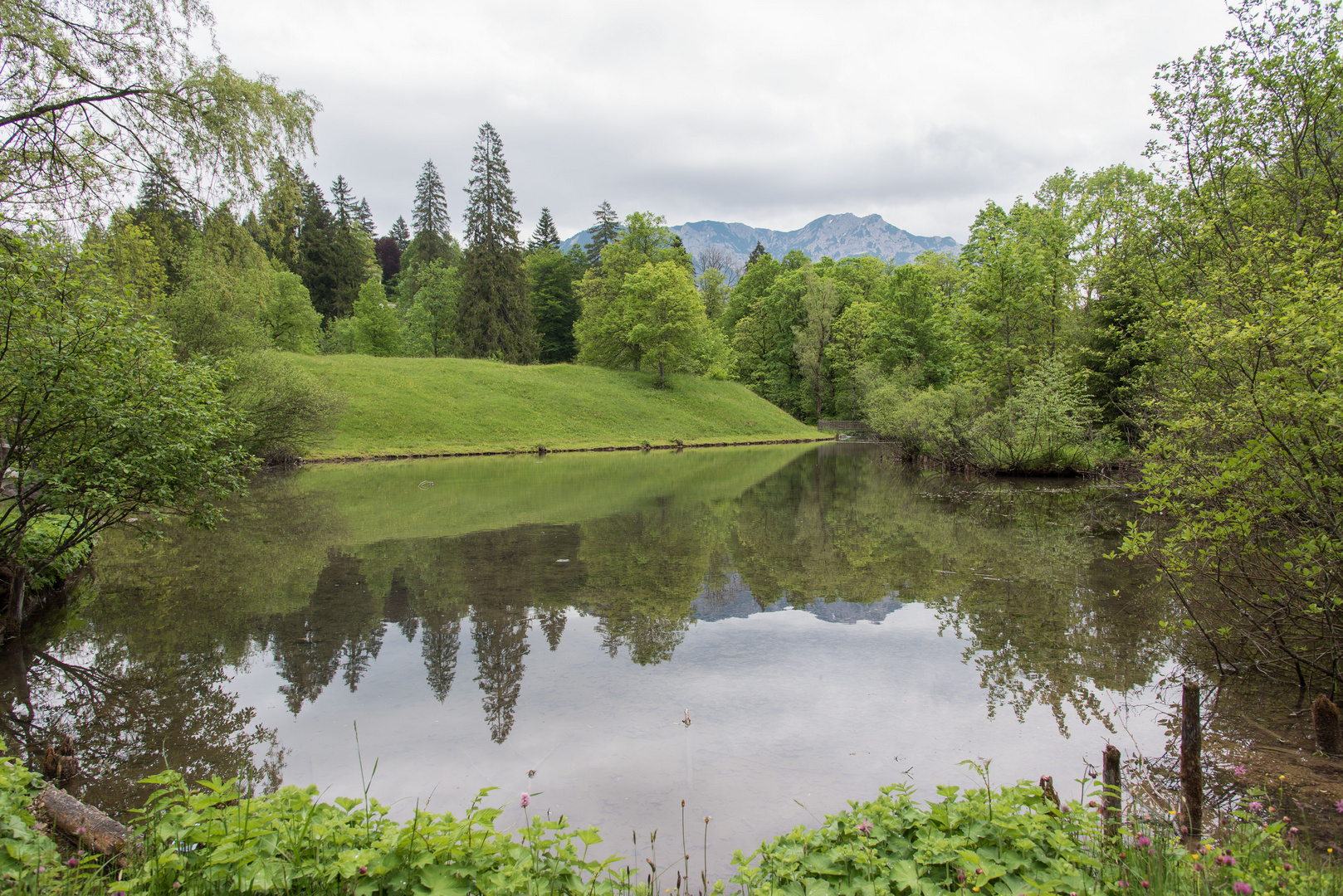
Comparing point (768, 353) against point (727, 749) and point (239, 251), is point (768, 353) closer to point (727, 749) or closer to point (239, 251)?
point (239, 251)

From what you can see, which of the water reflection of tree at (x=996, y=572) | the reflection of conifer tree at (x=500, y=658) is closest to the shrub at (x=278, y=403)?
the water reflection of tree at (x=996, y=572)

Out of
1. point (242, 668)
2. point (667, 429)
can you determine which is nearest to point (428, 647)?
point (242, 668)

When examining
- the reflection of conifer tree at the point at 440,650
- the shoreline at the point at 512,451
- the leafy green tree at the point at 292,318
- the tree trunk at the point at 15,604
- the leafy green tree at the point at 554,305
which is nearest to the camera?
the reflection of conifer tree at the point at 440,650

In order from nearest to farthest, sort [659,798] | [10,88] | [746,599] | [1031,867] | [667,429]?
[1031,867] → [659,798] → [10,88] → [746,599] → [667,429]

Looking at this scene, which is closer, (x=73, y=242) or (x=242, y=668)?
(x=242, y=668)

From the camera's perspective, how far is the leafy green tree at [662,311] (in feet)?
158

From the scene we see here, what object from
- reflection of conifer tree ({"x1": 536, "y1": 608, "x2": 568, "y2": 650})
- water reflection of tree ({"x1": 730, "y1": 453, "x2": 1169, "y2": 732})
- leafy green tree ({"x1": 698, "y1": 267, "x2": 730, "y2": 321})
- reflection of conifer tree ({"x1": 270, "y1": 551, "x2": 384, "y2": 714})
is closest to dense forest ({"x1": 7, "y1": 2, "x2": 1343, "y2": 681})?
water reflection of tree ({"x1": 730, "y1": 453, "x2": 1169, "y2": 732})

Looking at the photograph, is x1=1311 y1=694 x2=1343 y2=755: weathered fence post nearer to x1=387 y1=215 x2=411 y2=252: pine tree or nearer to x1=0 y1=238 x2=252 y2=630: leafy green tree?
x1=0 y1=238 x2=252 y2=630: leafy green tree

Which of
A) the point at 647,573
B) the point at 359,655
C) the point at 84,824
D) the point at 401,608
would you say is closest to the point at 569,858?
the point at 84,824

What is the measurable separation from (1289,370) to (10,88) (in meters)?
12.4

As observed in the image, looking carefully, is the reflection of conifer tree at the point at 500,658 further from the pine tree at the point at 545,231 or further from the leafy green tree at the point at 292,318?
the pine tree at the point at 545,231

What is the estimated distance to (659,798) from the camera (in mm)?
4410

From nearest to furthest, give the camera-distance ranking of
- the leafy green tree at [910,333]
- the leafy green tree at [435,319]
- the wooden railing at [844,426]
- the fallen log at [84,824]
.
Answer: the fallen log at [84,824] < the leafy green tree at [910,333] < the wooden railing at [844,426] < the leafy green tree at [435,319]

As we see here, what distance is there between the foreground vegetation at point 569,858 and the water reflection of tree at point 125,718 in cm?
102
